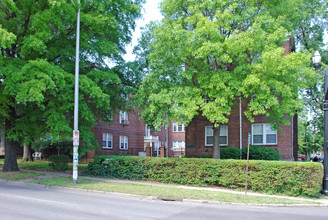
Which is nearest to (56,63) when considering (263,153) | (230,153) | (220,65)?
(220,65)

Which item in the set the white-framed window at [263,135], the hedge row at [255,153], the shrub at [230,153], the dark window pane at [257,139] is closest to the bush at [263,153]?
the hedge row at [255,153]

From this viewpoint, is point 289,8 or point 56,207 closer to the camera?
point 56,207

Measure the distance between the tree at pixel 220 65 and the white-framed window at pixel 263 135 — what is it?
19.6 ft

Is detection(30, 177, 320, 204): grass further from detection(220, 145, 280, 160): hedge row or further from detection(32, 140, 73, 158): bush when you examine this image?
detection(32, 140, 73, 158): bush

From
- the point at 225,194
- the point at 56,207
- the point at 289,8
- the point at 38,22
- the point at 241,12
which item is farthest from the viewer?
the point at 289,8

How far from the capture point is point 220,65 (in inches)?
706

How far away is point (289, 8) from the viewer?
63.0 ft

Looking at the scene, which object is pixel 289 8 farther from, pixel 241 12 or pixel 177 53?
pixel 177 53

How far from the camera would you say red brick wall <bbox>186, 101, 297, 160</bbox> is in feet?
75.2

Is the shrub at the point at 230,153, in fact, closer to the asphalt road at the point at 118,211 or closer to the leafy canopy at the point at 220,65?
the leafy canopy at the point at 220,65

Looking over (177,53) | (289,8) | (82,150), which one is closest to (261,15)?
(289,8)

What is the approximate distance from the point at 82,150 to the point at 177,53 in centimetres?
975

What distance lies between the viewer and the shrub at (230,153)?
22.7 m

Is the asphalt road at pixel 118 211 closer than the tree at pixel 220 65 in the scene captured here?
Yes
